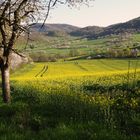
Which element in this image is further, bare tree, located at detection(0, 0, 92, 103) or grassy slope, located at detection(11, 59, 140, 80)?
grassy slope, located at detection(11, 59, 140, 80)

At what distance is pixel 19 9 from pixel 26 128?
22.6 feet

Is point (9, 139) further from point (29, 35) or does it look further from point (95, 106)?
point (29, 35)

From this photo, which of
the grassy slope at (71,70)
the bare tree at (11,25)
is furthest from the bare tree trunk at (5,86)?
the grassy slope at (71,70)

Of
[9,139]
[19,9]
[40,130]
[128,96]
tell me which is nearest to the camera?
[9,139]

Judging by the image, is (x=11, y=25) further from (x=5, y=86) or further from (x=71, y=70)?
(x=71, y=70)

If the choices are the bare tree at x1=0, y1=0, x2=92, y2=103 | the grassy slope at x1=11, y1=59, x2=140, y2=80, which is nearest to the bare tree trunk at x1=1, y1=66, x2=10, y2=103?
the bare tree at x1=0, y1=0, x2=92, y2=103

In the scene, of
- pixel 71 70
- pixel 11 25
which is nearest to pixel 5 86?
pixel 11 25

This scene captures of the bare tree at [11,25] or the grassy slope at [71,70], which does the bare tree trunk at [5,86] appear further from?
the grassy slope at [71,70]

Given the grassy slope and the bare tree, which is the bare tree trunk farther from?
the grassy slope

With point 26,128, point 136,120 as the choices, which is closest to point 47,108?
point 26,128

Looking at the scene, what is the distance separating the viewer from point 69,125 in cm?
934

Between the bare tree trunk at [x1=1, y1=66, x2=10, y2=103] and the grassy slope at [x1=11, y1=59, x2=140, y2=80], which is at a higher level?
the bare tree trunk at [x1=1, y1=66, x2=10, y2=103]

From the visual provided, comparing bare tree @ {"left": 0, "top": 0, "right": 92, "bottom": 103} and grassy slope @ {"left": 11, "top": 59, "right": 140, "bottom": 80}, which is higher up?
bare tree @ {"left": 0, "top": 0, "right": 92, "bottom": 103}

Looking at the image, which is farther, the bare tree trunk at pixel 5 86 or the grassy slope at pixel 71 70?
the grassy slope at pixel 71 70
